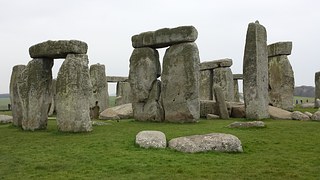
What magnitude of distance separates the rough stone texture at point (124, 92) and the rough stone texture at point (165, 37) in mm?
13100

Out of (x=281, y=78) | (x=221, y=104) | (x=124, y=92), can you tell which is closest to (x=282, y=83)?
(x=281, y=78)

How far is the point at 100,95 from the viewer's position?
19172 millimetres

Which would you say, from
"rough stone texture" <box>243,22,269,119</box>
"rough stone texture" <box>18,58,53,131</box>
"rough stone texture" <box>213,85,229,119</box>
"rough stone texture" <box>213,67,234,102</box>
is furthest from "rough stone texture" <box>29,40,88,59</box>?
"rough stone texture" <box>213,67,234,102</box>

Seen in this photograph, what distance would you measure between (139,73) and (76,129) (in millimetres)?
5416

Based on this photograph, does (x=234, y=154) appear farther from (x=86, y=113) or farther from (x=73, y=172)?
(x=86, y=113)

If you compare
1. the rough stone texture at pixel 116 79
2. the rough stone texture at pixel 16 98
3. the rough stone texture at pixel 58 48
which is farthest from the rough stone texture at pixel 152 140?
the rough stone texture at pixel 116 79

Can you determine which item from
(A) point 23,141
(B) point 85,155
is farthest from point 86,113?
(B) point 85,155

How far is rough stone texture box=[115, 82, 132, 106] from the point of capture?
28.6 meters

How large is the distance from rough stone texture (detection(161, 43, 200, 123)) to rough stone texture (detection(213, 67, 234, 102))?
29.9ft

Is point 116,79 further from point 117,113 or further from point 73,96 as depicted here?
point 73,96

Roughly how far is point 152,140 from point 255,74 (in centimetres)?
761

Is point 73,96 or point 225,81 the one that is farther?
point 225,81

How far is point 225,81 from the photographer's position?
23000 mm

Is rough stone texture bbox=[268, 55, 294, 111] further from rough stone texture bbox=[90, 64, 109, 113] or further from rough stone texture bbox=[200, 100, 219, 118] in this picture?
rough stone texture bbox=[90, 64, 109, 113]
